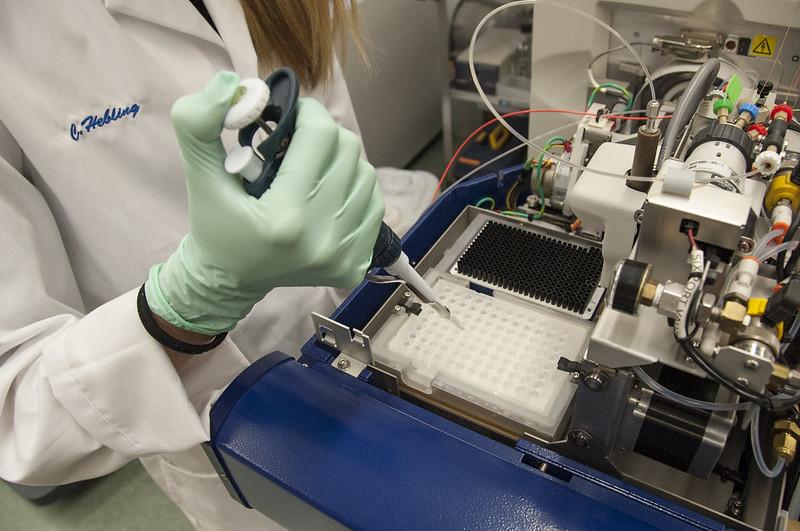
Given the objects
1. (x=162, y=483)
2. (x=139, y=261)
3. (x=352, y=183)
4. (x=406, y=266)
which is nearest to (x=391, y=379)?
(x=406, y=266)

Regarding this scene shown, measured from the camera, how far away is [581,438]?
0.67 metres

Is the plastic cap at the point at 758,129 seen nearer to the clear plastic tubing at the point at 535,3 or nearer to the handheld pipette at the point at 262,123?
the clear plastic tubing at the point at 535,3

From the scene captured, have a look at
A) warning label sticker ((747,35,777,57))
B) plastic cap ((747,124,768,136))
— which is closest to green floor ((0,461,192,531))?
plastic cap ((747,124,768,136))

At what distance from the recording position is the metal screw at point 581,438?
2.20 ft

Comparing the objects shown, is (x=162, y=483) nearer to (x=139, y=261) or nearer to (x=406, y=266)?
(x=139, y=261)

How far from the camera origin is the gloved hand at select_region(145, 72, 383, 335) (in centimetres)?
57

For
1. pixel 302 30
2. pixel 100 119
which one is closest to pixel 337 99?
pixel 302 30

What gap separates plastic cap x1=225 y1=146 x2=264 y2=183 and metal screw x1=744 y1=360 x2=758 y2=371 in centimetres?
51

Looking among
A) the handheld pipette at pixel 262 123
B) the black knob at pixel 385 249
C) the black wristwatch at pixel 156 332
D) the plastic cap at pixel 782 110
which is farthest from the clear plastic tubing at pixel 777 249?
the black wristwatch at pixel 156 332

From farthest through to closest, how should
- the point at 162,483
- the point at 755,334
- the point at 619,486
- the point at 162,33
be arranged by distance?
the point at 162,483, the point at 162,33, the point at 619,486, the point at 755,334

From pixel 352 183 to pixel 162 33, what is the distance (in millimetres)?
474

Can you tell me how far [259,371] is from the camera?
2.53 feet

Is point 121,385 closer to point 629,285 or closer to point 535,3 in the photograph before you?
point 629,285

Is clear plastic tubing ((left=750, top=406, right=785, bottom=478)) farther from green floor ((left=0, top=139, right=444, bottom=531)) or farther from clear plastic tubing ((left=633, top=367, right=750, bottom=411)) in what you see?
green floor ((left=0, top=139, right=444, bottom=531))
